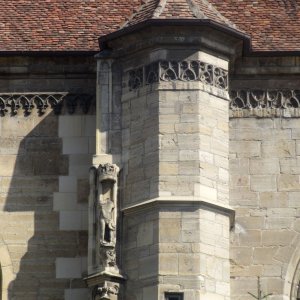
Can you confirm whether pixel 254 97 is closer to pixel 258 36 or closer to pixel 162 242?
pixel 258 36

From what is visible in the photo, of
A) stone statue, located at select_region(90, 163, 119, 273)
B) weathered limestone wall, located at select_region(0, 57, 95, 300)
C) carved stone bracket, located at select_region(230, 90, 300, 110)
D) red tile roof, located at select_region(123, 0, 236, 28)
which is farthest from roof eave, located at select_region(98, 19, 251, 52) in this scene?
stone statue, located at select_region(90, 163, 119, 273)

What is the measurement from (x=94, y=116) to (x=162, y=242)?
111 inches

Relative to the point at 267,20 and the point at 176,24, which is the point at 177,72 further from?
the point at 267,20

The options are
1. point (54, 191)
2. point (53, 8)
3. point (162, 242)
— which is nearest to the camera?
point (162, 242)

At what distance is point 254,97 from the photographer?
28.8m

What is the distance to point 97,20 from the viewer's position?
98.5ft

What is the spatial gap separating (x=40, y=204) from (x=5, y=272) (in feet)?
3.57

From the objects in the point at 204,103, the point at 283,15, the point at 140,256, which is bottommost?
the point at 140,256

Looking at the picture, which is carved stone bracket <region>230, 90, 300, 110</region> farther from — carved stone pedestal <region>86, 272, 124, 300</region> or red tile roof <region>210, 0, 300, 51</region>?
carved stone pedestal <region>86, 272, 124, 300</region>

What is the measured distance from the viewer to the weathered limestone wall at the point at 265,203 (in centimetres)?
2767

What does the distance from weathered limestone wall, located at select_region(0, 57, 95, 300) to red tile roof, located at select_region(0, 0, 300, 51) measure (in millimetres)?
418

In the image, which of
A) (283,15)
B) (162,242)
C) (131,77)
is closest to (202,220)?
(162,242)

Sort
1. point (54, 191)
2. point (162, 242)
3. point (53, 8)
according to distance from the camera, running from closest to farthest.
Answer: point (162, 242), point (54, 191), point (53, 8)

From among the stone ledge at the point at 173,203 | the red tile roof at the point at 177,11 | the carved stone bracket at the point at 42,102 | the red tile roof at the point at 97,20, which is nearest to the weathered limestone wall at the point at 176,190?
the stone ledge at the point at 173,203
